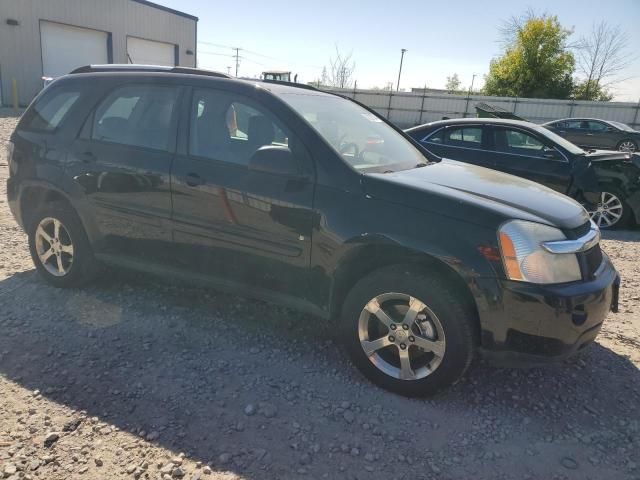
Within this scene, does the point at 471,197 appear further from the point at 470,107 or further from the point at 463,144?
the point at 470,107

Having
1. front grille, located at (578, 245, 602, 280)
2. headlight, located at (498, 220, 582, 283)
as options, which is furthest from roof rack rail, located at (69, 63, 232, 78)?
front grille, located at (578, 245, 602, 280)

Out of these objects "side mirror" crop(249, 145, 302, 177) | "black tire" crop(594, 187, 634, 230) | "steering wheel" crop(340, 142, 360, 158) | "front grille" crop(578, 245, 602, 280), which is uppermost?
"steering wheel" crop(340, 142, 360, 158)

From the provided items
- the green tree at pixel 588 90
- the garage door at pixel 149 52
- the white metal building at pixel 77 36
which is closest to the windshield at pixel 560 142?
the white metal building at pixel 77 36

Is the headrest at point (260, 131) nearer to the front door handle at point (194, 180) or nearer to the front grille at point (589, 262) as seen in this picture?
the front door handle at point (194, 180)

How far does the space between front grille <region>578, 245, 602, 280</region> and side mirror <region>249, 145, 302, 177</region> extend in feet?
5.51

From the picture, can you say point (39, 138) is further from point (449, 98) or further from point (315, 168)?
point (449, 98)

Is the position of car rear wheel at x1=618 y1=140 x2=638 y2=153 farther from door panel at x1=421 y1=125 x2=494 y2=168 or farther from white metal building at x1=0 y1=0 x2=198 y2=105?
white metal building at x1=0 y1=0 x2=198 y2=105

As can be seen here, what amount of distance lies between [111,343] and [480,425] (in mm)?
2413

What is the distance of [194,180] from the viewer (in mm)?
3324

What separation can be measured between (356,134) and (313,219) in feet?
2.97

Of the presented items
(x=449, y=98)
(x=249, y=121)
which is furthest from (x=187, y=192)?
(x=449, y=98)

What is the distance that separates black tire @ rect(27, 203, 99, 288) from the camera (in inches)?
155

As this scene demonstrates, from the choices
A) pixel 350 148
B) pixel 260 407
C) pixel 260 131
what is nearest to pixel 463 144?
pixel 350 148

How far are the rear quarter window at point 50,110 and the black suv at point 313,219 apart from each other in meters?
0.01
